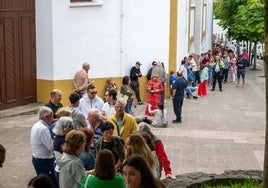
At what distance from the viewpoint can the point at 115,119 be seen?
8891 millimetres

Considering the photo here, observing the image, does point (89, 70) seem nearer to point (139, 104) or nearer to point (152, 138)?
point (139, 104)

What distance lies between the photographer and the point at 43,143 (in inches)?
323

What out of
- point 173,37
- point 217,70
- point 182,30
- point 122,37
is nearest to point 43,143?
point 122,37

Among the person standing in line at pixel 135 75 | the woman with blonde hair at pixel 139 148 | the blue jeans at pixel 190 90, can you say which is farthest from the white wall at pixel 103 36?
the woman with blonde hair at pixel 139 148

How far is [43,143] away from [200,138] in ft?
22.4

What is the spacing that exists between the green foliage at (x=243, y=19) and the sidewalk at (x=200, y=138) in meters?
12.3

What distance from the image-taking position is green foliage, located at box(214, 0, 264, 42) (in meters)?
32.8

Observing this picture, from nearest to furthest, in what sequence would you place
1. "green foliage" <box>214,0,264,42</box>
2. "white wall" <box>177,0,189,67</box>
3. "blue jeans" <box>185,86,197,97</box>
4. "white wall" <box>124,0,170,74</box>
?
1. "white wall" <box>124,0,170,74</box>
2. "blue jeans" <box>185,86,197,97</box>
3. "white wall" <box>177,0,189,67</box>
4. "green foliage" <box>214,0,264,42</box>

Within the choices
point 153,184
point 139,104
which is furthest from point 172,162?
point 139,104

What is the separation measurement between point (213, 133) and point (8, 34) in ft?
22.7

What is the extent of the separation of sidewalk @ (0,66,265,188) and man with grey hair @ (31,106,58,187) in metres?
1.61

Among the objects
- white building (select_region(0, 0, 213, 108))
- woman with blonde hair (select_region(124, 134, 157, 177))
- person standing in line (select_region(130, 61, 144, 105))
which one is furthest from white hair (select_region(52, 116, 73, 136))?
person standing in line (select_region(130, 61, 144, 105))

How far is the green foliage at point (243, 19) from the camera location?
3278 cm

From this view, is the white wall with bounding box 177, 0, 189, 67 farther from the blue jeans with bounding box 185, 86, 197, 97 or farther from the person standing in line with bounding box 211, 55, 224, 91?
the person standing in line with bounding box 211, 55, 224, 91
